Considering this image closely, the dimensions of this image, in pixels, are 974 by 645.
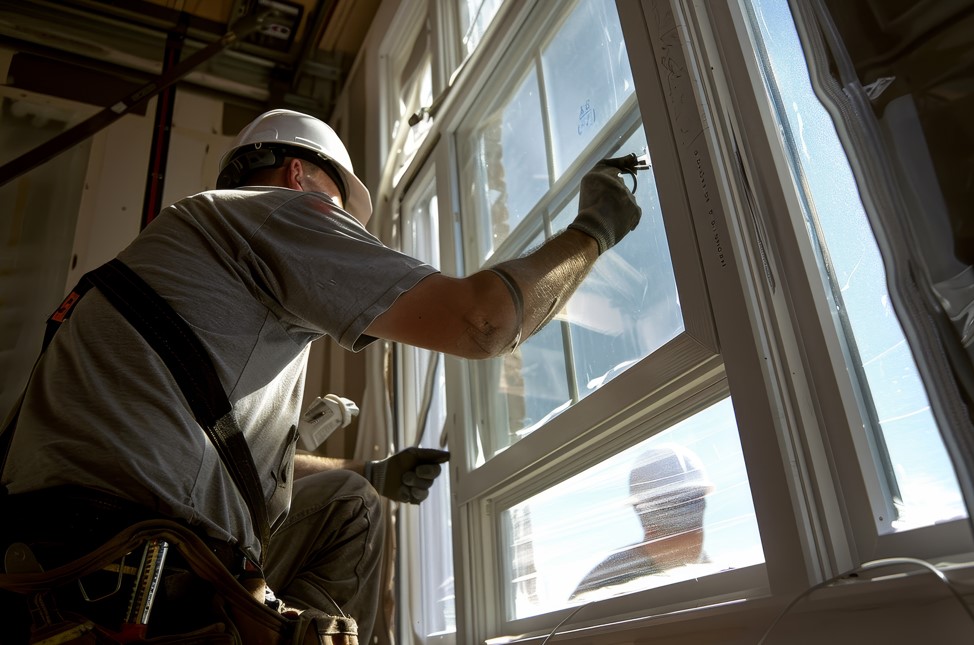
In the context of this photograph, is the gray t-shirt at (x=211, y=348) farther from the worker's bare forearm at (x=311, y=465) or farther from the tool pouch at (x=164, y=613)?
the worker's bare forearm at (x=311, y=465)

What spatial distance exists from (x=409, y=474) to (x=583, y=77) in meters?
1.00

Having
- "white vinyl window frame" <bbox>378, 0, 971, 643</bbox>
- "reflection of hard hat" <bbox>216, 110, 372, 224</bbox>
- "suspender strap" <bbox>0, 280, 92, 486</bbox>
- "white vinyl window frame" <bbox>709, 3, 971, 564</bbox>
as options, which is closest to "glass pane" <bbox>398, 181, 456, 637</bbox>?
"reflection of hard hat" <bbox>216, 110, 372, 224</bbox>

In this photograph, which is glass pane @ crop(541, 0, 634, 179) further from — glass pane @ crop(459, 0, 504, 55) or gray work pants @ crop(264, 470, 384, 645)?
gray work pants @ crop(264, 470, 384, 645)

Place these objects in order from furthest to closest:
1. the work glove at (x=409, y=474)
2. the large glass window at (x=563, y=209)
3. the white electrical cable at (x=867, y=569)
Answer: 1. the work glove at (x=409, y=474)
2. the large glass window at (x=563, y=209)
3. the white electrical cable at (x=867, y=569)

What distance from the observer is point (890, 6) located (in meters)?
0.64

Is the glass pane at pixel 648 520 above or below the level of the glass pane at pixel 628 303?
below

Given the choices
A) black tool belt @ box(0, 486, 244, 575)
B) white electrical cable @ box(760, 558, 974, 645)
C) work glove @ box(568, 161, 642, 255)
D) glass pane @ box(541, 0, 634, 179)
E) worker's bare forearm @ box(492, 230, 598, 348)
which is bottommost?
white electrical cable @ box(760, 558, 974, 645)

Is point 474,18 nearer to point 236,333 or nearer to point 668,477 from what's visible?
point 236,333

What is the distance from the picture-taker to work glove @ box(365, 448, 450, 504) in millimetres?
1785

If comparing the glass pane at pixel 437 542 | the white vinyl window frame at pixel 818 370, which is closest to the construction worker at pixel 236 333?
the white vinyl window frame at pixel 818 370

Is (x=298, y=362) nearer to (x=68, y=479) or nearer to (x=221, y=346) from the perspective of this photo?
(x=221, y=346)

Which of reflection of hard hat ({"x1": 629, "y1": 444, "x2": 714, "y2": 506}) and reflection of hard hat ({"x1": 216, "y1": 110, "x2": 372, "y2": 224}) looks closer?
reflection of hard hat ({"x1": 629, "y1": 444, "x2": 714, "y2": 506})

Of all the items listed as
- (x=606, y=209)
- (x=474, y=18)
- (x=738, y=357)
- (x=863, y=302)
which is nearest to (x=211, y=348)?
(x=606, y=209)

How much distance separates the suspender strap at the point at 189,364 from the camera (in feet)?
3.51
